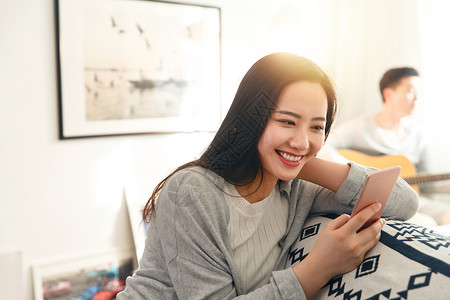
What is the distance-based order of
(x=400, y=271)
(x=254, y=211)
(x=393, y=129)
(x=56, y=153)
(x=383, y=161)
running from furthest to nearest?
(x=393, y=129)
(x=383, y=161)
(x=56, y=153)
(x=254, y=211)
(x=400, y=271)

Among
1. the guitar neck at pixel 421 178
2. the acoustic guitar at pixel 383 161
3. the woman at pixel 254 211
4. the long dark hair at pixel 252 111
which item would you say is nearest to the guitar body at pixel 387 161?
the acoustic guitar at pixel 383 161

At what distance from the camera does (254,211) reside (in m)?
0.94

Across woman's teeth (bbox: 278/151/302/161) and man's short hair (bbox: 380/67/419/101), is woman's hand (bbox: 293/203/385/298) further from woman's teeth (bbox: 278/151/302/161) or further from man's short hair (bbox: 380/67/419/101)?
man's short hair (bbox: 380/67/419/101)

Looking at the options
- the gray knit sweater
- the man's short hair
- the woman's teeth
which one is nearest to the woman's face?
the woman's teeth

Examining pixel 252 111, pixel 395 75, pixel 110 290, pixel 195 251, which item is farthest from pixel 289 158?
pixel 395 75

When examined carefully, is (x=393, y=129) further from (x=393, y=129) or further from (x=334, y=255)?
(x=334, y=255)

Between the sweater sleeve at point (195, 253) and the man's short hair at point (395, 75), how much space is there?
6.28 feet

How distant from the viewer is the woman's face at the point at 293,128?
0.84 m

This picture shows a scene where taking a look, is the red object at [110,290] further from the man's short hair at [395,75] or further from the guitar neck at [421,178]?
the man's short hair at [395,75]

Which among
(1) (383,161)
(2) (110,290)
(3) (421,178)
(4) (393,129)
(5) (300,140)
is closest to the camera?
(5) (300,140)

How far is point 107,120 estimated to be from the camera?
2107mm

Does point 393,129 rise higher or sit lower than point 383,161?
higher

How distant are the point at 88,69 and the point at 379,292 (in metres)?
1.75

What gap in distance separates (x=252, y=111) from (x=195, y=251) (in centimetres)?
31
